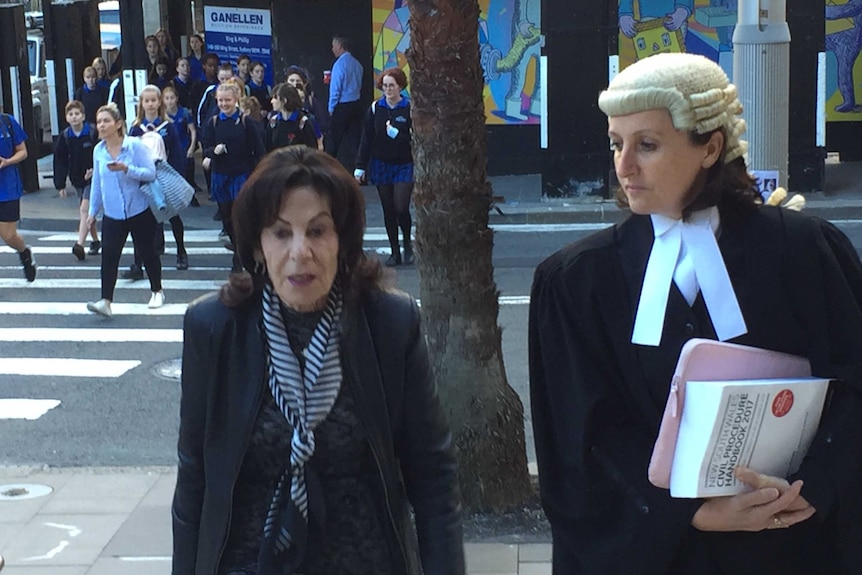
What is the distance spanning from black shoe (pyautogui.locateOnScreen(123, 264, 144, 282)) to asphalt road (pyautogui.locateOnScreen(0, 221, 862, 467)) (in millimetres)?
167

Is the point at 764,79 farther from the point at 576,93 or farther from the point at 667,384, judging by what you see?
the point at 576,93

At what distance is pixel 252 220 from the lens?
2.87 m

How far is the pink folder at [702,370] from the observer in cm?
249

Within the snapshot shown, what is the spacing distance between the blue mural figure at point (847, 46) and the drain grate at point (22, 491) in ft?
44.4

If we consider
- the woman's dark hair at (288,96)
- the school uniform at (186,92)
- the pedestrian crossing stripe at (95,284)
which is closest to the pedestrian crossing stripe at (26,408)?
the pedestrian crossing stripe at (95,284)

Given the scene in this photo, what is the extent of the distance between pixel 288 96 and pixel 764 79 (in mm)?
8039

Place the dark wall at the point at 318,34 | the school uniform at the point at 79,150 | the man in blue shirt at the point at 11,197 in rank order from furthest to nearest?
the dark wall at the point at 318,34, the school uniform at the point at 79,150, the man in blue shirt at the point at 11,197

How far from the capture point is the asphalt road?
782 centimetres

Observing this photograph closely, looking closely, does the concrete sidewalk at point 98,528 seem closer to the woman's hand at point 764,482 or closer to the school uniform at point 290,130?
the woman's hand at point 764,482

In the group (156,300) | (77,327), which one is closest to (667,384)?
(77,327)

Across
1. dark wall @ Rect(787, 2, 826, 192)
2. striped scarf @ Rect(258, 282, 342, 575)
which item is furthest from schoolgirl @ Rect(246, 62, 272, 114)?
striped scarf @ Rect(258, 282, 342, 575)

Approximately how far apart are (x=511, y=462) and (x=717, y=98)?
353 cm

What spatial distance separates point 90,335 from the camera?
10.6m

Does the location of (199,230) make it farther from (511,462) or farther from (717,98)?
(717,98)
